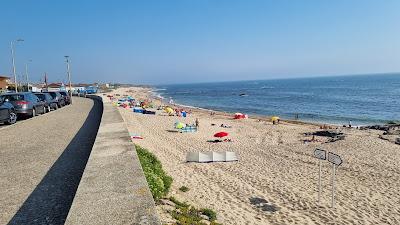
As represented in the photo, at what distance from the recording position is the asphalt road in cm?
514

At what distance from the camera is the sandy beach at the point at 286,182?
9.55 metres

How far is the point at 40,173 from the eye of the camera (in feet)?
23.5

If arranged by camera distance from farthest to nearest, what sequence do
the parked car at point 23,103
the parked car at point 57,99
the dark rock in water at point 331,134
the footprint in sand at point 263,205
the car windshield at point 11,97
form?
the parked car at point 57,99 → the dark rock in water at point 331,134 → the car windshield at point 11,97 → the parked car at point 23,103 → the footprint in sand at point 263,205

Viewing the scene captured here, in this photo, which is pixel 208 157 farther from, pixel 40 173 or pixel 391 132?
pixel 391 132

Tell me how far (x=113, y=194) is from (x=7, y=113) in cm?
1317

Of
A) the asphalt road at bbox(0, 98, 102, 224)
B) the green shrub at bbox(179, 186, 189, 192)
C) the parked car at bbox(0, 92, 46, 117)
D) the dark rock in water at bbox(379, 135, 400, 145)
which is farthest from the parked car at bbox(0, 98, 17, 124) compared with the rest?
the dark rock in water at bbox(379, 135, 400, 145)

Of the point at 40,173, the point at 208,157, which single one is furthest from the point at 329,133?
the point at 40,173

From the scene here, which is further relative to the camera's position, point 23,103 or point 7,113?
point 23,103

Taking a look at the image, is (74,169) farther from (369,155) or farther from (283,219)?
(369,155)

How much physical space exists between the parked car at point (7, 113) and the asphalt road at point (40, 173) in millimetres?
3031

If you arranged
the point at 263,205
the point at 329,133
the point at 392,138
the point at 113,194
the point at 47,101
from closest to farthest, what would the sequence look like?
the point at 113,194
the point at 263,205
the point at 47,101
the point at 392,138
the point at 329,133

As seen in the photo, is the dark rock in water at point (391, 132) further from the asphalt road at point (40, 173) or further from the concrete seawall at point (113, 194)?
the concrete seawall at point (113, 194)

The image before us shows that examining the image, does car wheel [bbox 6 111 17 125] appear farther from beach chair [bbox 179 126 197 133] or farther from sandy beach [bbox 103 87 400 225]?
beach chair [bbox 179 126 197 133]

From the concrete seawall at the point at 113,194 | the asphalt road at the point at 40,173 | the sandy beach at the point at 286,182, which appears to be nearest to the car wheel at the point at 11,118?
the asphalt road at the point at 40,173
